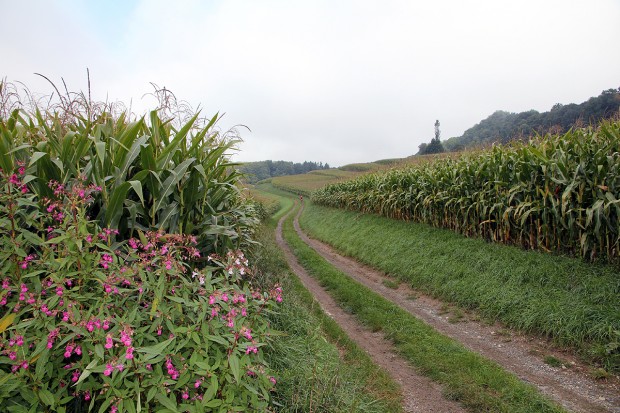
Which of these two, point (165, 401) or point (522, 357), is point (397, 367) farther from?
point (165, 401)

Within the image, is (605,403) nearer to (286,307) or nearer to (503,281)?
(503,281)

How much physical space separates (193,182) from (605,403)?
480cm

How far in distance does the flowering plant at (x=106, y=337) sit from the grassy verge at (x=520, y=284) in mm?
4869

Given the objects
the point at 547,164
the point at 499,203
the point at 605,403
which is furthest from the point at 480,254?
the point at 605,403

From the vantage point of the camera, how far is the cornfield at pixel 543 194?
19.0ft

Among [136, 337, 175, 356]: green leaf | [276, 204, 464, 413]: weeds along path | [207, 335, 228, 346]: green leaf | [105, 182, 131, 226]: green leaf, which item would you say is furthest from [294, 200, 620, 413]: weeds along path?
[105, 182, 131, 226]: green leaf

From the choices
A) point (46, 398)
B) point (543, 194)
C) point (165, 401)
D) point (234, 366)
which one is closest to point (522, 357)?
point (543, 194)

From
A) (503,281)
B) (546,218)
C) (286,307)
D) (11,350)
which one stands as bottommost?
(503,281)

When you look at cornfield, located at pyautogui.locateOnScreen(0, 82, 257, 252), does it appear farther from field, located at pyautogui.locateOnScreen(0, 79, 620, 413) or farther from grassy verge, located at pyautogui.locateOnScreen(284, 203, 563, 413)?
grassy verge, located at pyautogui.locateOnScreen(284, 203, 563, 413)

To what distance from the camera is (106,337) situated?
1688 mm

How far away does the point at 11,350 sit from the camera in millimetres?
1607

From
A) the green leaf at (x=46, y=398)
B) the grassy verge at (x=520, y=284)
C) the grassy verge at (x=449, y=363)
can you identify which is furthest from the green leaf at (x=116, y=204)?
the grassy verge at (x=520, y=284)

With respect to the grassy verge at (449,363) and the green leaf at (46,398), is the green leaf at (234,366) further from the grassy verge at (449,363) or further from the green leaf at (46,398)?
the grassy verge at (449,363)

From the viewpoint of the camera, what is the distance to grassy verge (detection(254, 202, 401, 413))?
2.80 m
